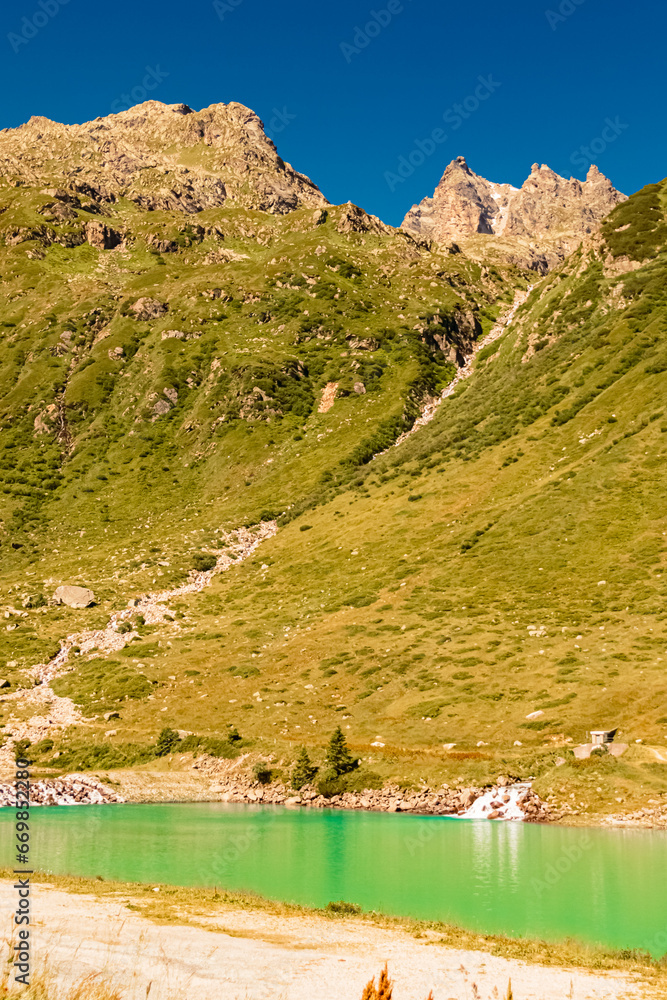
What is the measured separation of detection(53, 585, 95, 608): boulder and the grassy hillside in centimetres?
214

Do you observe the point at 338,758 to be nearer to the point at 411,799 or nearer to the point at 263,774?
the point at 263,774

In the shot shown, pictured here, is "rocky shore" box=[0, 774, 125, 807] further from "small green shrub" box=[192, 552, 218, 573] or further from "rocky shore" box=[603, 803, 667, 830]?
"small green shrub" box=[192, 552, 218, 573]

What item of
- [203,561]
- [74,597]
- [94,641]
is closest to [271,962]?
[94,641]

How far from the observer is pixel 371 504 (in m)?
118

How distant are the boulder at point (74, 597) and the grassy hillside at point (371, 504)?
2142 millimetres

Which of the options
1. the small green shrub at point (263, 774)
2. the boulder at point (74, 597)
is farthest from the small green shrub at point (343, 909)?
the boulder at point (74, 597)

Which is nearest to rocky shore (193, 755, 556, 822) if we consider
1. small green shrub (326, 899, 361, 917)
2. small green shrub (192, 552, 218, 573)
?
small green shrub (326, 899, 361, 917)

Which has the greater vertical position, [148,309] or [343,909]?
[148,309]

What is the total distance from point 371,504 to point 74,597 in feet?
148

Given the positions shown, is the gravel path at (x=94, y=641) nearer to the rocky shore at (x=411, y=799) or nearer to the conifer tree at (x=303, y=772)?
the rocky shore at (x=411, y=799)

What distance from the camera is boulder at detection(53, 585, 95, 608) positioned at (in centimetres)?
9931

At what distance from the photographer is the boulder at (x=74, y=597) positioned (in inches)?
3910

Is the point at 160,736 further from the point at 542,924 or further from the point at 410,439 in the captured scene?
the point at 410,439

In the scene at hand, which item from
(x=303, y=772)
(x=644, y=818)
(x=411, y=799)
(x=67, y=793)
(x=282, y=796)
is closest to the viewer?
(x=644, y=818)
